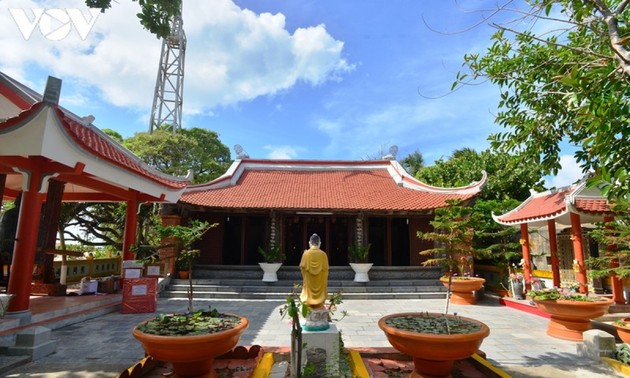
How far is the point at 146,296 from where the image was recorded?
8.79 meters

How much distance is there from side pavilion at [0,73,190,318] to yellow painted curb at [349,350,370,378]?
5755 millimetres

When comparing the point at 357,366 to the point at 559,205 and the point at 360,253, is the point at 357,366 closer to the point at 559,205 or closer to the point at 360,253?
the point at 559,205

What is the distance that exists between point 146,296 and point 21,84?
18.5 ft

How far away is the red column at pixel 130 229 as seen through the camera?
988cm

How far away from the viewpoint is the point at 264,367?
4270 mm

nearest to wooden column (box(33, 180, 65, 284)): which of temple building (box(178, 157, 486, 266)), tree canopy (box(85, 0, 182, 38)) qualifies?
temple building (box(178, 157, 486, 266))

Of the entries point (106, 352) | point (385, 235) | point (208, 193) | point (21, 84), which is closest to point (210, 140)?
point (208, 193)

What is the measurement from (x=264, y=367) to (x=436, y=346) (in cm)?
205

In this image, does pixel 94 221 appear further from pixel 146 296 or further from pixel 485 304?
pixel 485 304

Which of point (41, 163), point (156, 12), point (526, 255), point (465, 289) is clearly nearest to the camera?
point (156, 12)

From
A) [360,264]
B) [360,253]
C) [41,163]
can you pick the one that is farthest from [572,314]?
[41,163]

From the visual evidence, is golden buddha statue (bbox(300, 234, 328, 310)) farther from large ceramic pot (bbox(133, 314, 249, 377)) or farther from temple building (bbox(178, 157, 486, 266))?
temple building (bbox(178, 157, 486, 266))

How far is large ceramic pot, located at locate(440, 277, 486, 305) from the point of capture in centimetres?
1018

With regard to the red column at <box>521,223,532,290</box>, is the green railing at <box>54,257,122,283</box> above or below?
below
